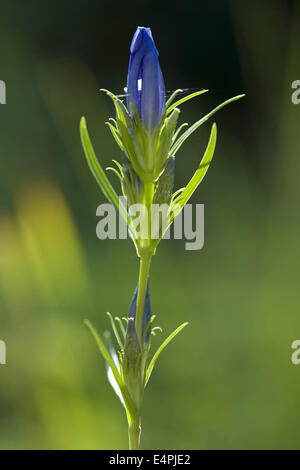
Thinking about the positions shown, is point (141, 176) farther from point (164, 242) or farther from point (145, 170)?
point (164, 242)

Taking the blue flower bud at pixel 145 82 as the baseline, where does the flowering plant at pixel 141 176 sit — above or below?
below

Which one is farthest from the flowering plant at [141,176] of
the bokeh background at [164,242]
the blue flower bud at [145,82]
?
the bokeh background at [164,242]

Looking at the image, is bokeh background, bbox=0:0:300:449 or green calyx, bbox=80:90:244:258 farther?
bokeh background, bbox=0:0:300:449

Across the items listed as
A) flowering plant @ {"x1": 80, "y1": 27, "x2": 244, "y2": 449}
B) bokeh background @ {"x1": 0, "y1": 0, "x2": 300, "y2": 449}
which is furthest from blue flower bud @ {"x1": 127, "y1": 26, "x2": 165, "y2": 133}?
bokeh background @ {"x1": 0, "y1": 0, "x2": 300, "y2": 449}

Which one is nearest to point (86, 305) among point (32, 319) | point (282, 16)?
point (32, 319)
